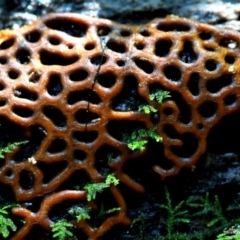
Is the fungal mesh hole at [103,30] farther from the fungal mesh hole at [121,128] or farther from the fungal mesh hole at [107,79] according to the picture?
the fungal mesh hole at [121,128]

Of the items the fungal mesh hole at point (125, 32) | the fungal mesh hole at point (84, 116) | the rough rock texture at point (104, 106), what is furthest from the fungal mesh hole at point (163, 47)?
the fungal mesh hole at point (84, 116)

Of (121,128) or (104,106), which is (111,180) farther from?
(104,106)

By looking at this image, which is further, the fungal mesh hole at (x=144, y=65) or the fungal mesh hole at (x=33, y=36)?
the fungal mesh hole at (x=33, y=36)

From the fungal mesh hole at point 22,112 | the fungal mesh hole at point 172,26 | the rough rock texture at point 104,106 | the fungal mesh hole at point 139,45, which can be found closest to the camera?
the rough rock texture at point 104,106

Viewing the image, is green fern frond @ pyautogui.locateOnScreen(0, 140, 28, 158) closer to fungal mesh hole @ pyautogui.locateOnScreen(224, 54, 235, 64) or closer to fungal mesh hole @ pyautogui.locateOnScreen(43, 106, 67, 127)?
fungal mesh hole @ pyautogui.locateOnScreen(43, 106, 67, 127)

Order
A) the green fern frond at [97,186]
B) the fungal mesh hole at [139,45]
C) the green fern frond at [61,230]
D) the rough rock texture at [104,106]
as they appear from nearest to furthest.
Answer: the green fern frond at [61,230] → the green fern frond at [97,186] → the rough rock texture at [104,106] → the fungal mesh hole at [139,45]

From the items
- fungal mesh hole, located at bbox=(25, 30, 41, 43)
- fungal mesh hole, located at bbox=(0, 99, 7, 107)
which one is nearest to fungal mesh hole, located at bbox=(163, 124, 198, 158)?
fungal mesh hole, located at bbox=(0, 99, 7, 107)

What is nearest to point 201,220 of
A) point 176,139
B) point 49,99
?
point 176,139
